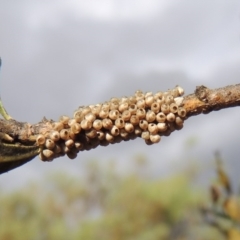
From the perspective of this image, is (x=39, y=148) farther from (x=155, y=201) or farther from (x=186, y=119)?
(x=155, y=201)

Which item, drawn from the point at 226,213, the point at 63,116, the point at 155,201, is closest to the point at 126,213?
the point at 155,201

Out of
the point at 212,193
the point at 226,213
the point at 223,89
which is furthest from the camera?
the point at 226,213

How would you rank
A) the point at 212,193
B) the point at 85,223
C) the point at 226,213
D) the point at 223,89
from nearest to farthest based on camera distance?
the point at 223,89, the point at 212,193, the point at 226,213, the point at 85,223

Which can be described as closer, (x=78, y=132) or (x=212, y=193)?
(x=78, y=132)
